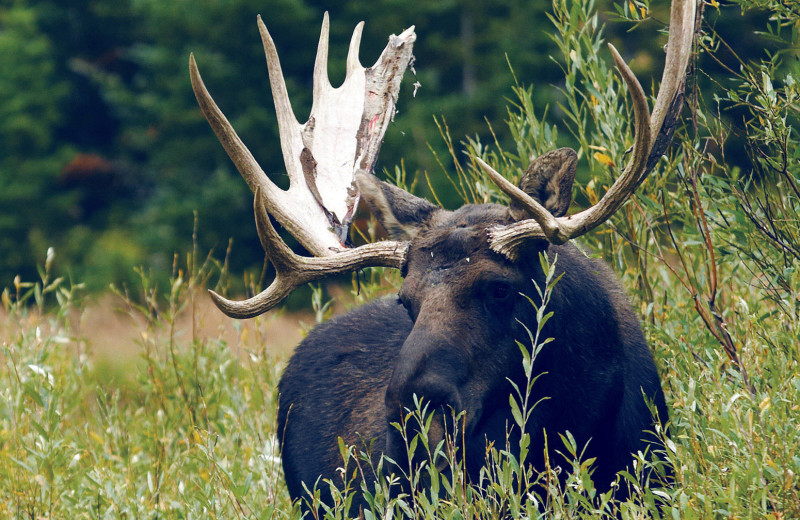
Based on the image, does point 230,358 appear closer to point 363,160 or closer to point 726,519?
point 363,160

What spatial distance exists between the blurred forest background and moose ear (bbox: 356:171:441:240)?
29.4ft

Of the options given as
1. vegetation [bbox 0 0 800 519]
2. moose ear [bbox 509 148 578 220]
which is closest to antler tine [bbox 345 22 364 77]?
vegetation [bbox 0 0 800 519]

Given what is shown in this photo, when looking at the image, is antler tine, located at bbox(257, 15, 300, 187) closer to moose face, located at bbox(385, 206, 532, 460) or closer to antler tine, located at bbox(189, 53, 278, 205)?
antler tine, located at bbox(189, 53, 278, 205)

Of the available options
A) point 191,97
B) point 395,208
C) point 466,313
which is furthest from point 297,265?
point 191,97

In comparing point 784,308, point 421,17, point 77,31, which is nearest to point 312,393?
point 784,308

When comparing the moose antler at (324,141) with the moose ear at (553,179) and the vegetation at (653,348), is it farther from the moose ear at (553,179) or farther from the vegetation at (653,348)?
the moose ear at (553,179)

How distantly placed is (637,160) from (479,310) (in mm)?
808

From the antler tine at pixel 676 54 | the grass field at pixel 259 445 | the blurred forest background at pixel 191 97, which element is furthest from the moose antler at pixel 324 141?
the blurred forest background at pixel 191 97

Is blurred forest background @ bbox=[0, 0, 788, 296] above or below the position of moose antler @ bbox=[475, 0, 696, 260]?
below

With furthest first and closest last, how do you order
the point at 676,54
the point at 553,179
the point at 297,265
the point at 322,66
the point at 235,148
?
the point at 322,66 < the point at 235,148 < the point at 297,265 < the point at 553,179 < the point at 676,54

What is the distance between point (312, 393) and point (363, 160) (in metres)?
1.21

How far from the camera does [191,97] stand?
20688mm

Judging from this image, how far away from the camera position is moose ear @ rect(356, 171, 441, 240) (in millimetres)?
4246

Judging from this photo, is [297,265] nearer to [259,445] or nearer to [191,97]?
[259,445]
